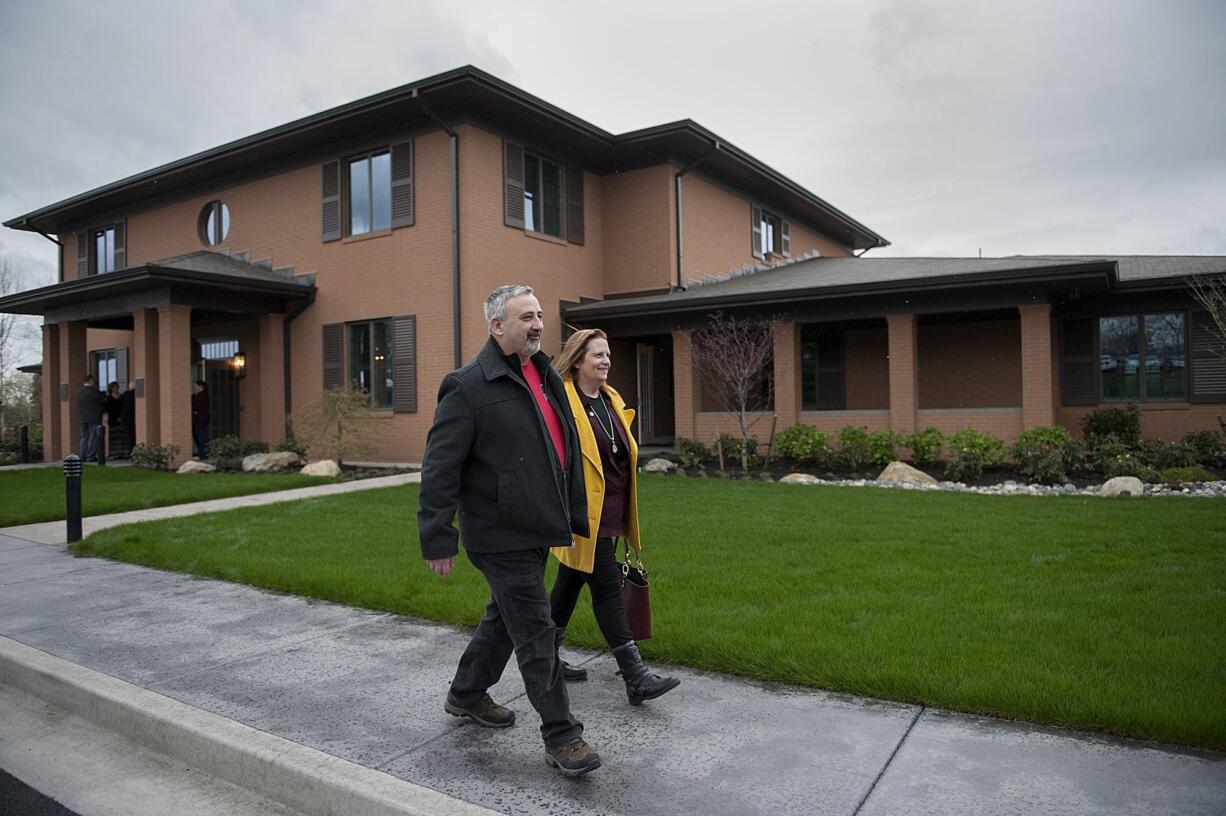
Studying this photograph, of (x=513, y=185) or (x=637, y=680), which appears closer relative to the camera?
(x=637, y=680)

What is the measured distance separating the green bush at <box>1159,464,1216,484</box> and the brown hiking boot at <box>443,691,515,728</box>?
11.6 m

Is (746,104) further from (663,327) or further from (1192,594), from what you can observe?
(1192,594)

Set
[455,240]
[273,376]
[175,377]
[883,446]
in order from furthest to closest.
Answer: [273,376]
[175,377]
[455,240]
[883,446]

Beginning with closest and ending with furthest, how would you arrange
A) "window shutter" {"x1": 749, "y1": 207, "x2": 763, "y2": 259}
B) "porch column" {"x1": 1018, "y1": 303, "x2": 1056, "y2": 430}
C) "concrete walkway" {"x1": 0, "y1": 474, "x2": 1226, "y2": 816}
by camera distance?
"concrete walkway" {"x1": 0, "y1": 474, "x2": 1226, "y2": 816}
"porch column" {"x1": 1018, "y1": 303, "x2": 1056, "y2": 430}
"window shutter" {"x1": 749, "y1": 207, "x2": 763, "y2": 259}

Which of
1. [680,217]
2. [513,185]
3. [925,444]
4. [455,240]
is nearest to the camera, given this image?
[925,444]

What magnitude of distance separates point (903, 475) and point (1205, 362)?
→ 688 cm

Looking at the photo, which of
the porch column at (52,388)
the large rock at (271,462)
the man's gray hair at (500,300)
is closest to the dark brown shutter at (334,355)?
the large rock at (271,462)

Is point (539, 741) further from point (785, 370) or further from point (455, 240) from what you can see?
point (785, 370)

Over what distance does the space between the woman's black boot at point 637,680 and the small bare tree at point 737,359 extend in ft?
36.8

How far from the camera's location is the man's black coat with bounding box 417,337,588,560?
339 cm

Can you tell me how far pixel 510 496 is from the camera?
3.38 metres

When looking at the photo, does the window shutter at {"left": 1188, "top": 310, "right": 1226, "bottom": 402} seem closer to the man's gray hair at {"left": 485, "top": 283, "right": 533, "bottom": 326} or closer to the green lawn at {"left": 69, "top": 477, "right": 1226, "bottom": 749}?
the green lawn at {"left": 69, "top": 477, "right": 1226, "bottom": 749}

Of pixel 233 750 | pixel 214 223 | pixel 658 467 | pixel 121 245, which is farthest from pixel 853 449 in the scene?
pixel 121 245

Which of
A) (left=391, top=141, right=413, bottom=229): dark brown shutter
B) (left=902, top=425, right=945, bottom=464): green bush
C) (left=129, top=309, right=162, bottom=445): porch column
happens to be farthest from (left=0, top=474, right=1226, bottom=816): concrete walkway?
(left=129, top=309, right=162, bottom=445): porch column
